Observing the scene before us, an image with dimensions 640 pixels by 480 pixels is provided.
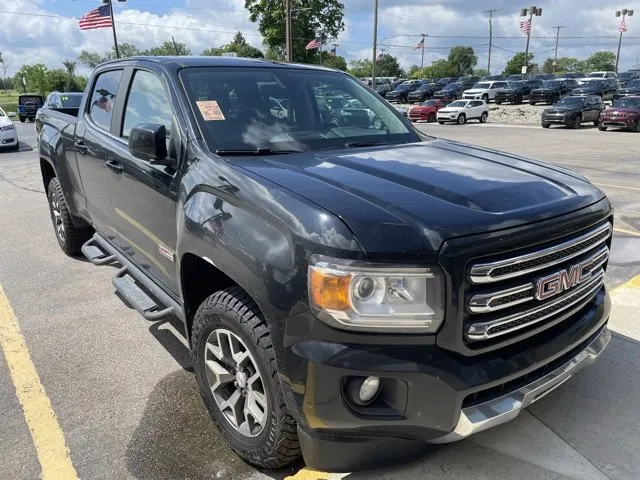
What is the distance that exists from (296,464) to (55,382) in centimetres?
174

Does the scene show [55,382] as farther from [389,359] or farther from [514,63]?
[514,63]

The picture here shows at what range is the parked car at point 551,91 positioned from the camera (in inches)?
1515

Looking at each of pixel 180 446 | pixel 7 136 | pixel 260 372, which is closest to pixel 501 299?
pixel 260 372

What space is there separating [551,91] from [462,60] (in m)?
66.2

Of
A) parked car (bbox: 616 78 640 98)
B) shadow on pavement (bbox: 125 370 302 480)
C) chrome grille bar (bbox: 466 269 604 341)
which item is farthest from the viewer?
parked car (bbox: 616 78 640 98)

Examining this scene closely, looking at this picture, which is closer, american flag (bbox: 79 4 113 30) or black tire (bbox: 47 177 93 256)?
black tire (bbox: 47 177 93 256)

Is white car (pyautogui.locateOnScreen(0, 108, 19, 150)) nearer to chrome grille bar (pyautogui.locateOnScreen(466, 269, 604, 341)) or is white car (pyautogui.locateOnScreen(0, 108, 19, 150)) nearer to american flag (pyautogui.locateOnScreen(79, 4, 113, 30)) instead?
american flag (pyautogui.locateOnScreen(79, 4, 113, 30))

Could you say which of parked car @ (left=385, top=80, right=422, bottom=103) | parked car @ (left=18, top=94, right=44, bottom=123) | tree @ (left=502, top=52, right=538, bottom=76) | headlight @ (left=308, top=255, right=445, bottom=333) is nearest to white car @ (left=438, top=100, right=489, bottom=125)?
parked car @ (left=385, top=80, right=422, bottom=103)

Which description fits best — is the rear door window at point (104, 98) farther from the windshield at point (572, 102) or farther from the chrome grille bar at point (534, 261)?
the windshield at point (572, 102)

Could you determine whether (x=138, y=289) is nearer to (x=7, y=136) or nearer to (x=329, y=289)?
(x=329, y=289)

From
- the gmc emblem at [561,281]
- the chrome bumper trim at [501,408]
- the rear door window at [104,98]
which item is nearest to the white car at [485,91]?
the rear door window at [104,98]

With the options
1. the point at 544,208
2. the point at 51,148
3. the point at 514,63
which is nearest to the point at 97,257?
the point at 51,148

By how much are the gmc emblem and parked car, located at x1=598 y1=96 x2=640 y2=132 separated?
960 inches

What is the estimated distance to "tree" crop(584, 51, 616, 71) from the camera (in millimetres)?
113300
